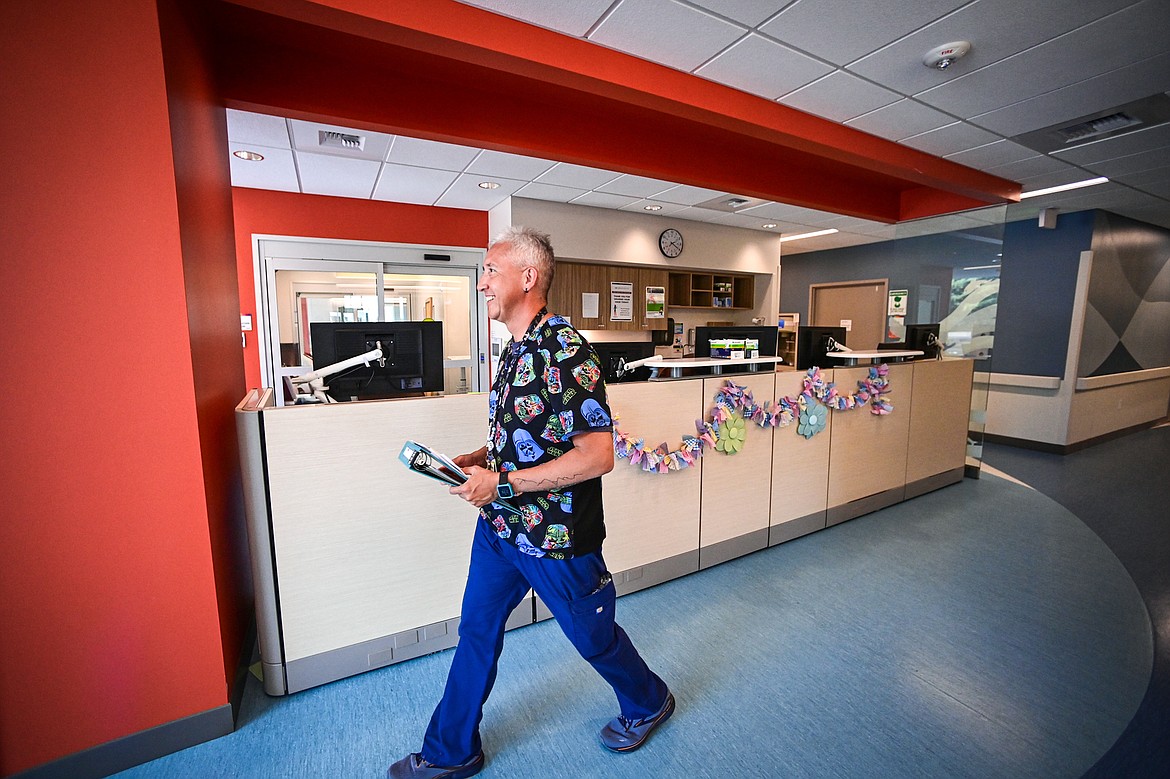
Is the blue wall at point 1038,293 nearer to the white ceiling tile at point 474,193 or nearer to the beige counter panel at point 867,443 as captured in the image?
the beige counter panel at point 867,443

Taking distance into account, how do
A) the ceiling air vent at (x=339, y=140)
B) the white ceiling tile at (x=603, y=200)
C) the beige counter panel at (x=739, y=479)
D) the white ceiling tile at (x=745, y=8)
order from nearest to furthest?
the white ceiling tile at (x=745, y=8) < the beige counter panel at (x=739, y=479) < the ceiling air vent at (x=339, y=140) < the white ceiling tile at (x=603, y=200)

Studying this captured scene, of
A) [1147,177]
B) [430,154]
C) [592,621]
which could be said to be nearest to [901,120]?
[1147,177]

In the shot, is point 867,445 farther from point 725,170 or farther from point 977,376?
point 725,170

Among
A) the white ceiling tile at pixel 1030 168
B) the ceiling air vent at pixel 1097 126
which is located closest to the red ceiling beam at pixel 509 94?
the white ceiling tile at pixel 1030 168

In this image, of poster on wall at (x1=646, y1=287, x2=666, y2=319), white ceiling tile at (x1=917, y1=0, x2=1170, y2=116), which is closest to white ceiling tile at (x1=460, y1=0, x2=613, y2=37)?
white ceiling tile at (x1=917, y1=0, x2=1170, y2=116)

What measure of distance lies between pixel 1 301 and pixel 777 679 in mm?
2924

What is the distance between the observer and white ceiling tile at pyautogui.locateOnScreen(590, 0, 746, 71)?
218 centimetres

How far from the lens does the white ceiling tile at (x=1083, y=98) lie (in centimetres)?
270

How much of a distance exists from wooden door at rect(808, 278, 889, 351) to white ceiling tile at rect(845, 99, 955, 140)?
4315 millimetres

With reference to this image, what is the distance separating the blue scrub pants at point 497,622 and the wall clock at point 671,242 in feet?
16.4

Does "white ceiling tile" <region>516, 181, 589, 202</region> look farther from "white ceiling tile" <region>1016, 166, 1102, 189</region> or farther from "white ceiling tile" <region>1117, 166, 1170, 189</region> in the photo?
"white ceiling tile" <region>1117, 166, 1170, 189</region>

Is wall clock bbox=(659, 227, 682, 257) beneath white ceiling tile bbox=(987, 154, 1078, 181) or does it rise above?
beneath

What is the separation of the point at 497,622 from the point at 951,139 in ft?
14.4

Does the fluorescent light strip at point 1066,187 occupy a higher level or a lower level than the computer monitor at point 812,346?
higher
